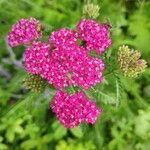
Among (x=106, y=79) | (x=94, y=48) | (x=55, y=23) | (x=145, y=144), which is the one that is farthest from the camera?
(x=55, y=23)

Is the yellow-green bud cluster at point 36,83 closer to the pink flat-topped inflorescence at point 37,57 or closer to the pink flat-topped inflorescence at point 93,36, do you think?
the pink flat-topped inflorescence at point 37,57

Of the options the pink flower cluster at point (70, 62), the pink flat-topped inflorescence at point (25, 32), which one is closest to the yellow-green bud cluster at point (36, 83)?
the pink flower cluster at point (70, 62)

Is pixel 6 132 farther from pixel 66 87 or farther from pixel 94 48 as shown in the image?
pixel 94 48

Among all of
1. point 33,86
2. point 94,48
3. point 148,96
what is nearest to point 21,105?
point 33,86

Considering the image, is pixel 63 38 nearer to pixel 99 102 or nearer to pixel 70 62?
pixel 70 62

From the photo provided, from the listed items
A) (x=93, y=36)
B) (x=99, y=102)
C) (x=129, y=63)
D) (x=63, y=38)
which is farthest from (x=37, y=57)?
(x=99, y=102)

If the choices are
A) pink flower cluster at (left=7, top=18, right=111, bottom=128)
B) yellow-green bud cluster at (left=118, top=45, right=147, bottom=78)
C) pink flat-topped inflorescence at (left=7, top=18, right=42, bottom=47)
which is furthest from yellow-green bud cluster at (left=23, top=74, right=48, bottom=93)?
yellow-green bud cluster at (left=118, top=45, right=147, bottom=78)
